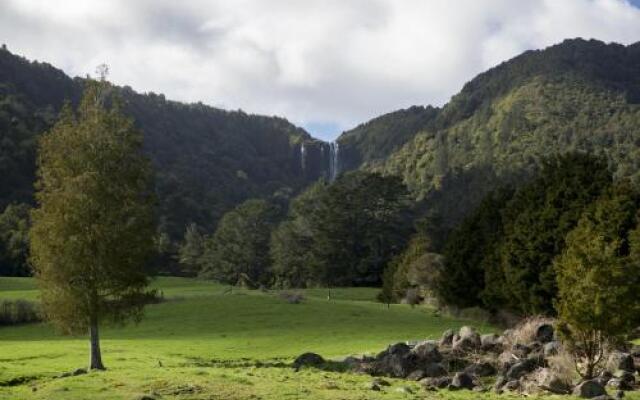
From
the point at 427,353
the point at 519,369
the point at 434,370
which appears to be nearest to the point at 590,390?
the point at 519,369

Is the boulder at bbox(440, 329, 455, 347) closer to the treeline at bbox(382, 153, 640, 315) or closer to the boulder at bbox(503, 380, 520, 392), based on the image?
the treeline at bbox(382, 153, 640, 315)

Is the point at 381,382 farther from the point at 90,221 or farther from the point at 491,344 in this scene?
the point at 90,221

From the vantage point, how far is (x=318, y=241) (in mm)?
119125

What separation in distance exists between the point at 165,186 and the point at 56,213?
13308 centimetres

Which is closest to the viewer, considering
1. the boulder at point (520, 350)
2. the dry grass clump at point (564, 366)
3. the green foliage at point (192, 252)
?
the dry grass clump at point (564, 366)

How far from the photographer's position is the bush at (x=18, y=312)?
5572 centimetres

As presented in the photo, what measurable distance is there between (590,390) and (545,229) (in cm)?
2636

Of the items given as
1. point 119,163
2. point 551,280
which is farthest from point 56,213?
point 551,280

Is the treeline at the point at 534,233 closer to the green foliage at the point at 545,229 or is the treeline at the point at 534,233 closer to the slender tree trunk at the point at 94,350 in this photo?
the green foliage at the point at 545,229

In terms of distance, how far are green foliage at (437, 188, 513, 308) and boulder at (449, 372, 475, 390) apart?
28599 millimetres

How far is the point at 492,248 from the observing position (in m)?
57.8

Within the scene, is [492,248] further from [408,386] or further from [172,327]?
[408,386]

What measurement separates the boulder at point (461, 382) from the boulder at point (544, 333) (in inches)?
380

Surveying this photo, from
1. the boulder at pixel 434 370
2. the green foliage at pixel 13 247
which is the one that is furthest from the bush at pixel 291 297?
the green foliage at pixel 13 247
